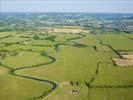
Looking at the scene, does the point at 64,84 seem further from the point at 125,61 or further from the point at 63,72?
the point at 125,61

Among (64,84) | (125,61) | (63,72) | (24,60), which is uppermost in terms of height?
(64,84)

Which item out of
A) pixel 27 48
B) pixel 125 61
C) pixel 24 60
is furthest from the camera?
pixel 27 48

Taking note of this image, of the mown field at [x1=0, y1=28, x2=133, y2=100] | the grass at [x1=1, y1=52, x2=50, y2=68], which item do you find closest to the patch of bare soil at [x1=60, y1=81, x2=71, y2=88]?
the mown field at [x1=0, y1=28, x2=133, y2=100]

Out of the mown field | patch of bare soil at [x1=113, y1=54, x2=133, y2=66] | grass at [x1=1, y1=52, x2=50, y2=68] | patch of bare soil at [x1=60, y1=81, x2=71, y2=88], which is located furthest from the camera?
patch of bare soil at [x1=113, y1=54, x2=133, y2=66]

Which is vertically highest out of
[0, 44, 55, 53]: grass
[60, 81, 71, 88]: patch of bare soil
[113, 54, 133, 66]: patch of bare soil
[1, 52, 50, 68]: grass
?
[60, 81, 71, 88]: patch of bare soil

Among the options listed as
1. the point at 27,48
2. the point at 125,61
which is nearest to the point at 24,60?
the point at 27,48

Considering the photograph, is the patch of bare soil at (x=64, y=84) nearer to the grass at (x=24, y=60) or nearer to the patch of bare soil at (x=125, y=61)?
the grass at (x=24, y=60)

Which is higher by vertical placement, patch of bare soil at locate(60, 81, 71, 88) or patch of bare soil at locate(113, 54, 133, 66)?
patch of bare soil at locate(60, 81, 71, 88)

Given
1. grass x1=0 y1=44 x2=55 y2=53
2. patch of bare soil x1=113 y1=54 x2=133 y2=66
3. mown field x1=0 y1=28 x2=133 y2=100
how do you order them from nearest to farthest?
1. mown field x1=0 y1=28 x2=133 y2=100
2. patch of bare soil x1=113 y1=54 x2=133 y2=66
3. grass x1=0 y1=44 x2=55 y2=53

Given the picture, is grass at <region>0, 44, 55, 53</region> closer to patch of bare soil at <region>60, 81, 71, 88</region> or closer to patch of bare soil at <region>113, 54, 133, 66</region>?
patch of bare soil at <region>113, 54, 133, 66</region>
